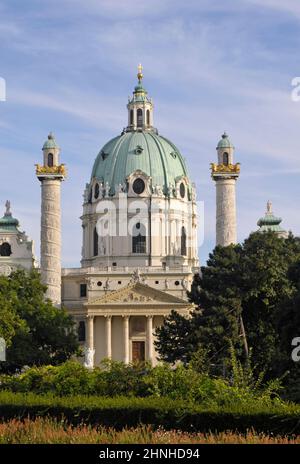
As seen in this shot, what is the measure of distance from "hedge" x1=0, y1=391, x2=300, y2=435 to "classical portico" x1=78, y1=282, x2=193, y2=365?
77377 millimetres

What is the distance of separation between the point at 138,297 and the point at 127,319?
8.53 feet

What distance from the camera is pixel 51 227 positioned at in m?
108

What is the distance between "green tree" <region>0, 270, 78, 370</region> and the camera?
7319 cm

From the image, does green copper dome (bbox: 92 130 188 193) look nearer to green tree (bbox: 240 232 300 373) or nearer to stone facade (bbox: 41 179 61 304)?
stone facade (bbox: 41 179 61 304)

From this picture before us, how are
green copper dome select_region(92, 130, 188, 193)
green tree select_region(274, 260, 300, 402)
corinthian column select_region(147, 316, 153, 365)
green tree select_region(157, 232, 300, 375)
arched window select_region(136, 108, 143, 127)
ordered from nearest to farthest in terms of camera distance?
green tree select_region(274, 260, 300, 402) < green tree select_region(157, 232, 300, 375) < corinthian column select_region(147, 316, 153, 365) < green copper dome select_region(92, 130, 188, 193) < arched window select_region(136, 108, 143, 127)

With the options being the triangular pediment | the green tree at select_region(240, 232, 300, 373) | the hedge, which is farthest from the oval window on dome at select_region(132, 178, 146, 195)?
the hedge

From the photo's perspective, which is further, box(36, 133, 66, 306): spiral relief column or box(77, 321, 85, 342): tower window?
box(77, 321, 85, 342): tower window

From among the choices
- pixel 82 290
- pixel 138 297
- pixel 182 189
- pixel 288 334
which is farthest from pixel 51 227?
pixel 288 334

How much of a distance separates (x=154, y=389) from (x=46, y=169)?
77983mm

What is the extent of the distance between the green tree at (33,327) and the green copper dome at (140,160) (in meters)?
42.9

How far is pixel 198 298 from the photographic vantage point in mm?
66188

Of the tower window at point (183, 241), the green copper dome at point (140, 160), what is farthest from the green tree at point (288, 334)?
the green copper dome at point (140, 160)

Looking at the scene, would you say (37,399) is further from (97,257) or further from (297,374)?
(97,257)

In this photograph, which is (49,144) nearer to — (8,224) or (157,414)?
(8,224)
